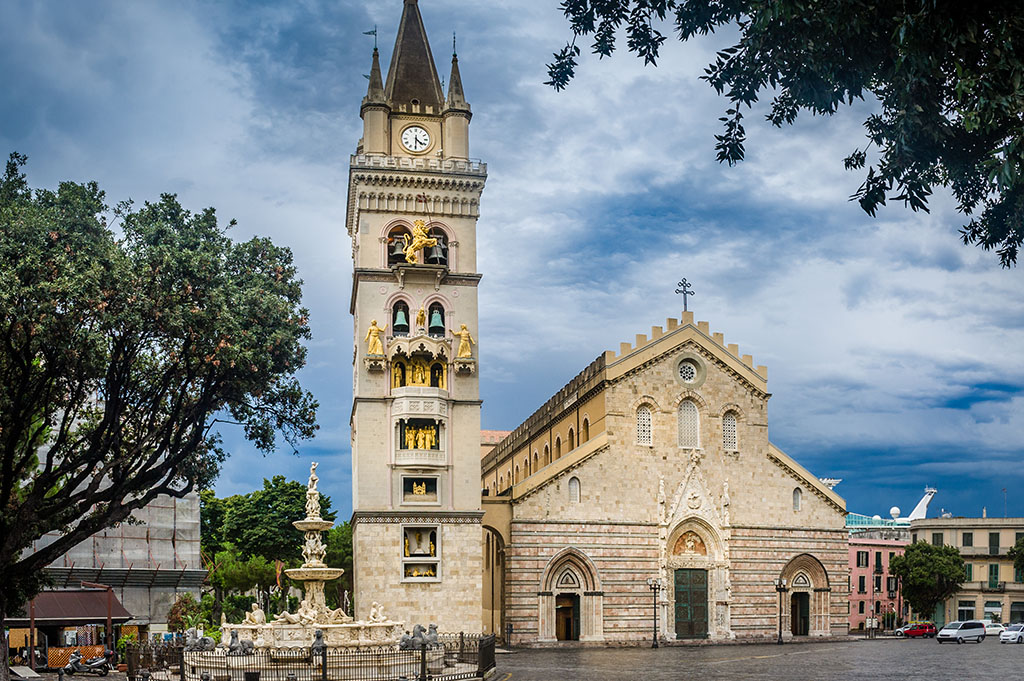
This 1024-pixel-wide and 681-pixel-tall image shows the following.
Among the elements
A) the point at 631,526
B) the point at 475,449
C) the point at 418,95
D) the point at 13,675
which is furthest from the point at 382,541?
the point at 418,95

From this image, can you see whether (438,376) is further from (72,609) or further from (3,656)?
(3,656)

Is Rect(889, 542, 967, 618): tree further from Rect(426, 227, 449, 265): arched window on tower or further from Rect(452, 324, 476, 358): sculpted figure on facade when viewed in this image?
Rect(426, 227, 449, 265): arched window on tower

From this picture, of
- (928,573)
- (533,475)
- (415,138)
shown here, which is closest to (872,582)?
(928,573)

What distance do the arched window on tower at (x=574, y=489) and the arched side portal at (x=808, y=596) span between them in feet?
43.6

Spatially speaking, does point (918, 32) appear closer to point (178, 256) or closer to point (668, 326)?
point (178, 256)

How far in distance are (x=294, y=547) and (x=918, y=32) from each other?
7195 cm

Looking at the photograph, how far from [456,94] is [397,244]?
8.50 meters

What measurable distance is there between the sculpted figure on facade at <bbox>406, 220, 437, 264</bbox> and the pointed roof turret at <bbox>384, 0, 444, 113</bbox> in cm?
654

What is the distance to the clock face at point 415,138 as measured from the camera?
186 ft

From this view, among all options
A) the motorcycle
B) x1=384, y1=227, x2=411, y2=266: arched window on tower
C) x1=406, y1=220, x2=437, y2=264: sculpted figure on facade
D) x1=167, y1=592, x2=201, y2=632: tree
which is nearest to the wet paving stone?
the motorcycle

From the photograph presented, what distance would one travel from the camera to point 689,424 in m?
59.8

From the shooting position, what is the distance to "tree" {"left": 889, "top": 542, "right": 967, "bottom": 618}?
81.7 m

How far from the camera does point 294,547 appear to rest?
79.0 m

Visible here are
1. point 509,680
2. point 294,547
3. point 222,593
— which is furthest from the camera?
point 222,593
